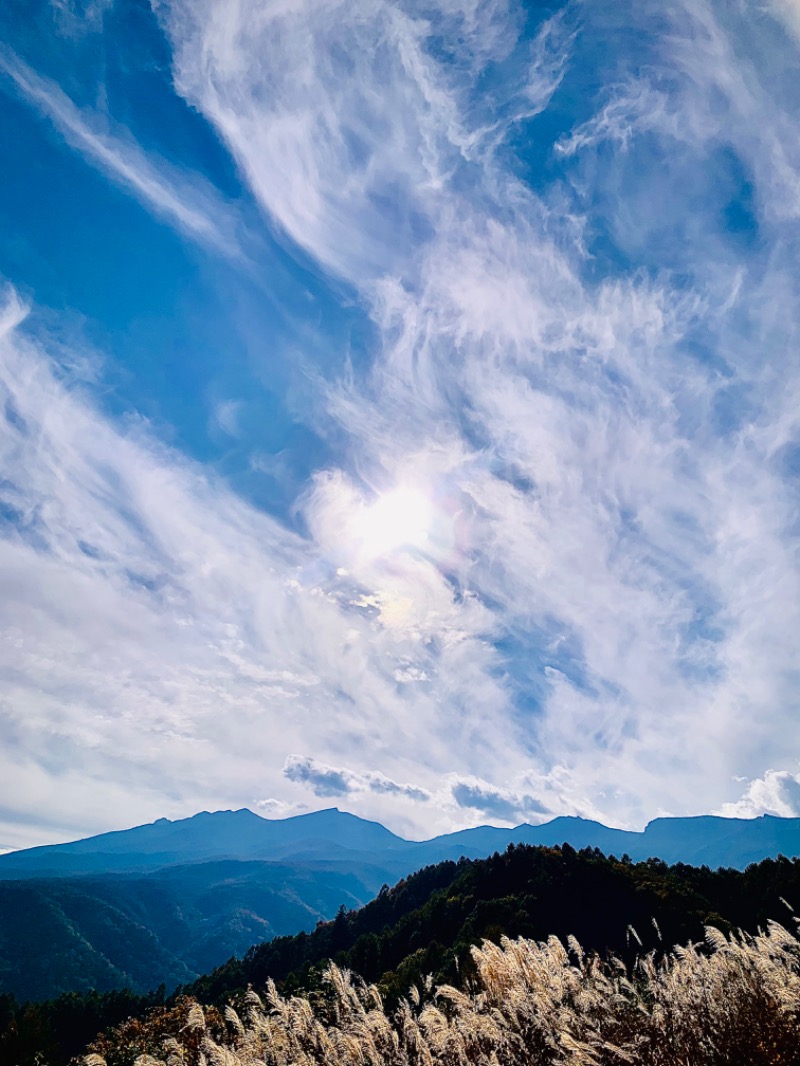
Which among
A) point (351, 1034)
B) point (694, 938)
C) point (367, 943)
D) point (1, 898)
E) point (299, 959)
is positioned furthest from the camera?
point (1, 898)

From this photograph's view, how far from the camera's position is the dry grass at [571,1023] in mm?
6316

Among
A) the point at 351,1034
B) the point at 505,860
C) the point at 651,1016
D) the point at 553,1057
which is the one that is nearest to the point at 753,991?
the point at 651,1016

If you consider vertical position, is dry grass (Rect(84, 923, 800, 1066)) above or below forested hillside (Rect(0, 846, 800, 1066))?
above

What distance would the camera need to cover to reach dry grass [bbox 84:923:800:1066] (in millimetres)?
6316

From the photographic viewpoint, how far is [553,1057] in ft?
23.0

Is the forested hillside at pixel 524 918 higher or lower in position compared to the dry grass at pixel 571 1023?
lower

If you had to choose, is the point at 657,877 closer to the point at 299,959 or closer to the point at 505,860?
the point at 505,860

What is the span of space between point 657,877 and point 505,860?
2138 cm

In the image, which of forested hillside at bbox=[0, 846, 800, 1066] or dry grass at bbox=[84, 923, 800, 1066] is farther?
forested hillside at bbox=[0, 846, 800, 1066]

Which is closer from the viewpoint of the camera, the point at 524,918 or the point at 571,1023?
the point at 571,1023

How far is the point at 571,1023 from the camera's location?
288 inches

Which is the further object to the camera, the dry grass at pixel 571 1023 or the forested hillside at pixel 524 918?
the forested hillside at pixel 524 918

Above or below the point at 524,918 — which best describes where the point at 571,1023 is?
above

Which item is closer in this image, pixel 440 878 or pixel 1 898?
pixel 440 878
